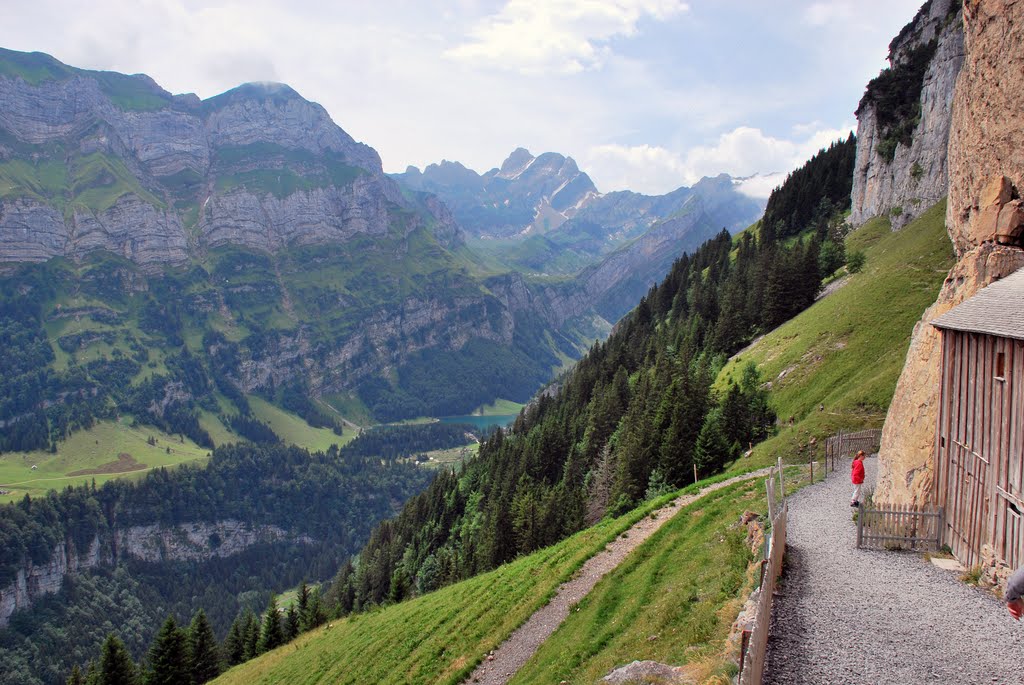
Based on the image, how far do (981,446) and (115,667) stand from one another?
264 feet

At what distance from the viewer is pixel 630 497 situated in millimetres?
53031

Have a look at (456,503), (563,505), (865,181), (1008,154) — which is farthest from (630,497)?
(865,181)

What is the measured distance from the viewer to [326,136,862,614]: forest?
53719 millimetres

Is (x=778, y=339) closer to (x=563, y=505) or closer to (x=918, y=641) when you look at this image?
(x=563, y=505)

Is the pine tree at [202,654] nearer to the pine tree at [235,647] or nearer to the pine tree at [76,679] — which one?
A: the pine tree at [235,647]

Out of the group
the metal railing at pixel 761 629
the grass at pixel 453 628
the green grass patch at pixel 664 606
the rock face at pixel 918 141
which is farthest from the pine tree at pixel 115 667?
the rock face at pixel 918 141

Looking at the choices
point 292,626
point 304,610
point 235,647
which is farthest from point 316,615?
point 235,647

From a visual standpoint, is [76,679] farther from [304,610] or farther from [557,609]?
[557,609]

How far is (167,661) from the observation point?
66.2 m

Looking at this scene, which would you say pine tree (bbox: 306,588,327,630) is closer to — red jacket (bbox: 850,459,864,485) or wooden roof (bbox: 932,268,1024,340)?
red jacket (bbox: 850,459,864,485)

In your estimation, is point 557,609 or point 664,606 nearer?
point 664,606

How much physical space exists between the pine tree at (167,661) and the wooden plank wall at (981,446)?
240ft

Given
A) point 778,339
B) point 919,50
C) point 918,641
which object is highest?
point 919,50

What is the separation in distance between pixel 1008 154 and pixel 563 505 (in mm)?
49042
